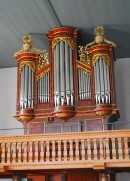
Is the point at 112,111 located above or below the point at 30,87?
below

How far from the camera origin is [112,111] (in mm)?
12164

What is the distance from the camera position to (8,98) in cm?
1566

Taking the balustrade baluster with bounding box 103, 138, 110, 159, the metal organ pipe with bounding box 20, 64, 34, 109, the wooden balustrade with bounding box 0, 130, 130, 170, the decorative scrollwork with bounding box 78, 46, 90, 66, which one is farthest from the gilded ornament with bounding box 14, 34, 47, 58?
the balustrade baluster with bounding box 103, 138, 110, 159

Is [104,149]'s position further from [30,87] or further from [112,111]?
[30,87]

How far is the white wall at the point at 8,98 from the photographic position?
15.3 metres

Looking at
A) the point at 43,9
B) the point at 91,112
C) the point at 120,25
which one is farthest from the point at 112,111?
the point at 43,9

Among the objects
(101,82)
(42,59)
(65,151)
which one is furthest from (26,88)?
(65,151)

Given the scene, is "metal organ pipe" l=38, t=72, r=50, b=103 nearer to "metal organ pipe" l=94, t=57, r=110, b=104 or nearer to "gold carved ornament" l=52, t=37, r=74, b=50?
"gold carved ornament" l=52, t=37, r=74, b=50

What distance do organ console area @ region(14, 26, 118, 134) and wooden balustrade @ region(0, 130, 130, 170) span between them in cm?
180

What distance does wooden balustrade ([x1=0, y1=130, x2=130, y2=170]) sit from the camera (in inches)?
389

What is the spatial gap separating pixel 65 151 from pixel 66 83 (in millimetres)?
3092

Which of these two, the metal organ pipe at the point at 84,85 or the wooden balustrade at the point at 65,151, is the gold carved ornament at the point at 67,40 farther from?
the wooden balustrade at the point at 65,151

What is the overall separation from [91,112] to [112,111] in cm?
70

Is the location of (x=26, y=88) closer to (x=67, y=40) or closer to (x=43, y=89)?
(x=43, y=89)
